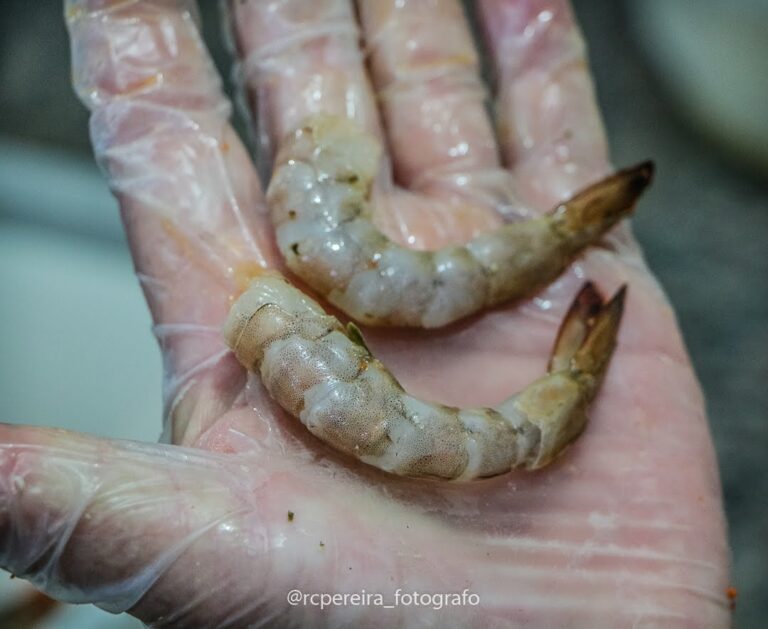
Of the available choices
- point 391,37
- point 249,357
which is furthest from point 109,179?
point 391,37

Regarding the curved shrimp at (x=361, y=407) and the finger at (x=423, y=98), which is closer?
the curved shrimp at (x=361, y=407)

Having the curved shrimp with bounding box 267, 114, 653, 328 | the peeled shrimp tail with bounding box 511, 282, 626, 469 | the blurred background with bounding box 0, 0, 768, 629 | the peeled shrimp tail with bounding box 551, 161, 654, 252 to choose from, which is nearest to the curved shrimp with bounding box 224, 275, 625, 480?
the peeled shrimp tail with bounding box 511, 282, 626, 469

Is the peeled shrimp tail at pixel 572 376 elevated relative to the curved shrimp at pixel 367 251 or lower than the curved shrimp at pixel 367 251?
lower

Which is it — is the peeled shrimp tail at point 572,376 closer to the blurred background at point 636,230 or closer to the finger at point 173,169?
the finger at point 173,169

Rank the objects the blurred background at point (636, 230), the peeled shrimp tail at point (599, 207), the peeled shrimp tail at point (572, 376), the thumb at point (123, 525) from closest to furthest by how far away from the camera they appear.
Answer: the thumb at point (123, 525) → the peeled shrimp tail at point (572, 376) → the peeled shrimp tail at point (599, 207) → the blurred background at point (636, 230)

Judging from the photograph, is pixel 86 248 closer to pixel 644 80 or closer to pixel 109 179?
pixel 109 179

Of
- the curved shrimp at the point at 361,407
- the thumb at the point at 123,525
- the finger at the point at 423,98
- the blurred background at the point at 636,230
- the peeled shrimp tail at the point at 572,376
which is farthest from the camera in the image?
the blurred background at the point at 636,230

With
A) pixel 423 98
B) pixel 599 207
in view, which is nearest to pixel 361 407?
pixel 599 207

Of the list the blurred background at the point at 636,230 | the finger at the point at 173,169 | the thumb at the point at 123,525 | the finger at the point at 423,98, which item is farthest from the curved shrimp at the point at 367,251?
the blurred background at the point at 636,230
